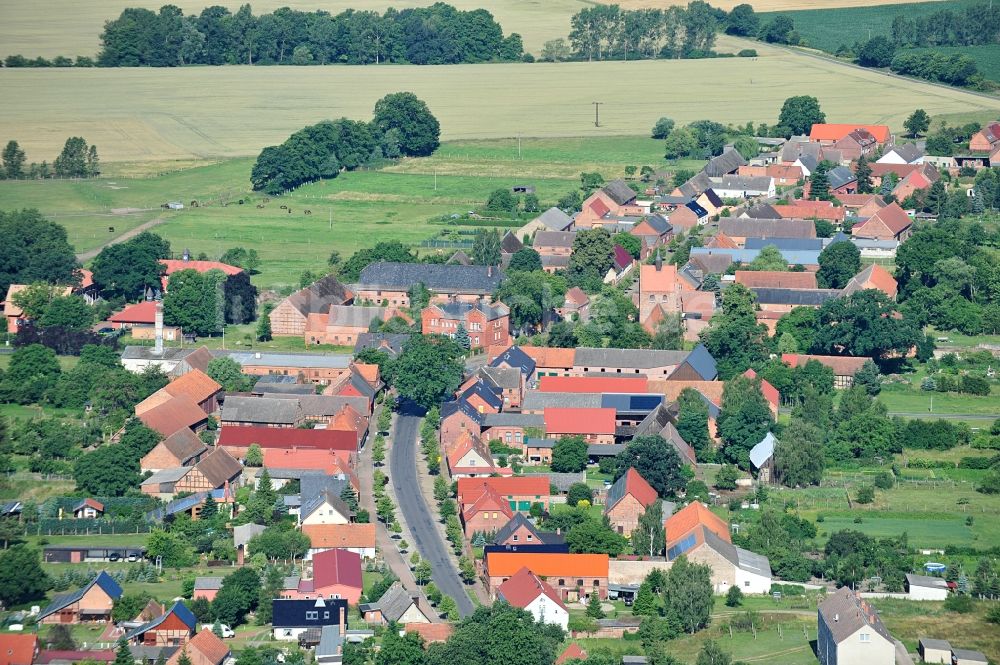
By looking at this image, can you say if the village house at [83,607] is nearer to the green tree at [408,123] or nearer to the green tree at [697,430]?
the green tree at [697,430]

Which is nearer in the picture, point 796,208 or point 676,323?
point 676,323

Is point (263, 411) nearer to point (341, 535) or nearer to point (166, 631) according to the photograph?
point (341, 535)

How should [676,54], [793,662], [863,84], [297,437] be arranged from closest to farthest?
[793,662], [297,437], [863,84], [676,54]

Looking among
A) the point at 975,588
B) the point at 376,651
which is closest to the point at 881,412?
the point at 975,588

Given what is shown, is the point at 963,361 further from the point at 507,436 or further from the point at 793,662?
the point at 793,662

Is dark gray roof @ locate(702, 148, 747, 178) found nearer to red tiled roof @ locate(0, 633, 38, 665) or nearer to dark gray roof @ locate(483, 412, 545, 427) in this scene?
dark gray roof @ locate(483, 412, 545, 427)

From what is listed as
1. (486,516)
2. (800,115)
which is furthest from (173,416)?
(800,115)
